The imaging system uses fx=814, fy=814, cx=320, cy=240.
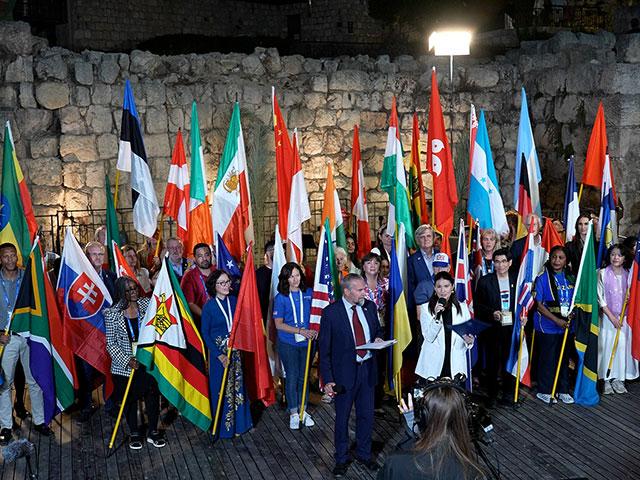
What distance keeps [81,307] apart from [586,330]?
4.65 meters

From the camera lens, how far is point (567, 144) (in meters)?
12.7

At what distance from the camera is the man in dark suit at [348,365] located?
20.4ft

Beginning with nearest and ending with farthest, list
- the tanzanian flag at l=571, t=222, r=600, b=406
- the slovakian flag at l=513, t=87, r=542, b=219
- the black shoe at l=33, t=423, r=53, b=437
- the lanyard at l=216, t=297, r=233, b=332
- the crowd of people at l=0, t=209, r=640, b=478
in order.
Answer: the crowd of people at l=0, t=209, r=640, b=478
the lanyard at l=216, t=297, r=233, b=332
the black shoe at l=33, t=423, r=53, b=437
the tanzanian flag at l=571, t=222, r=600, b=406
the slovakian flag at l=513, t=87, r=542, b=219

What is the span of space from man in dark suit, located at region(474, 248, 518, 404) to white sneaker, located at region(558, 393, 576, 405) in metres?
0.46

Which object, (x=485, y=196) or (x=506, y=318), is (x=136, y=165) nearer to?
(x=485, y=196)

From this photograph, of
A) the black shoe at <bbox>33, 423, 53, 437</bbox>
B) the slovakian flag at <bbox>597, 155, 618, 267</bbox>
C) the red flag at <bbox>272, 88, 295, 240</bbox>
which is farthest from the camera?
the red flag at <bbox>272, 88, 295, 240</bbox>

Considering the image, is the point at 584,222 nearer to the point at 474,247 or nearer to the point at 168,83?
the point at 474,247

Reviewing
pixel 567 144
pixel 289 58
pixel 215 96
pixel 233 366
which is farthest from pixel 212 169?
pixel 233 366

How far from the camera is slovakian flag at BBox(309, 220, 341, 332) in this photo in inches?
282

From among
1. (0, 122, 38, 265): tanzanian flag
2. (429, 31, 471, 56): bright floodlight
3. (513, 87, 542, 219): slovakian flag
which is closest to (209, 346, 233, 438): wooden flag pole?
(0, 122, 38, 265): tanzanian flag

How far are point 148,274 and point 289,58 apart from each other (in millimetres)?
5791

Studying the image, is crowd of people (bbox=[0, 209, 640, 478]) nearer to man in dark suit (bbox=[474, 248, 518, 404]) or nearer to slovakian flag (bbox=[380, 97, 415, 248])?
man in dark suit (bbox=[474, 248, 518, 404])

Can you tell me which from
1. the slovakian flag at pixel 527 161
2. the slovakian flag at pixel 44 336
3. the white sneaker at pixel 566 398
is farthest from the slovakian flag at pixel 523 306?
the slovakian flag at pixel 44 336

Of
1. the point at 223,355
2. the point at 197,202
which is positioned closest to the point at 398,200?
the point at 197,202
